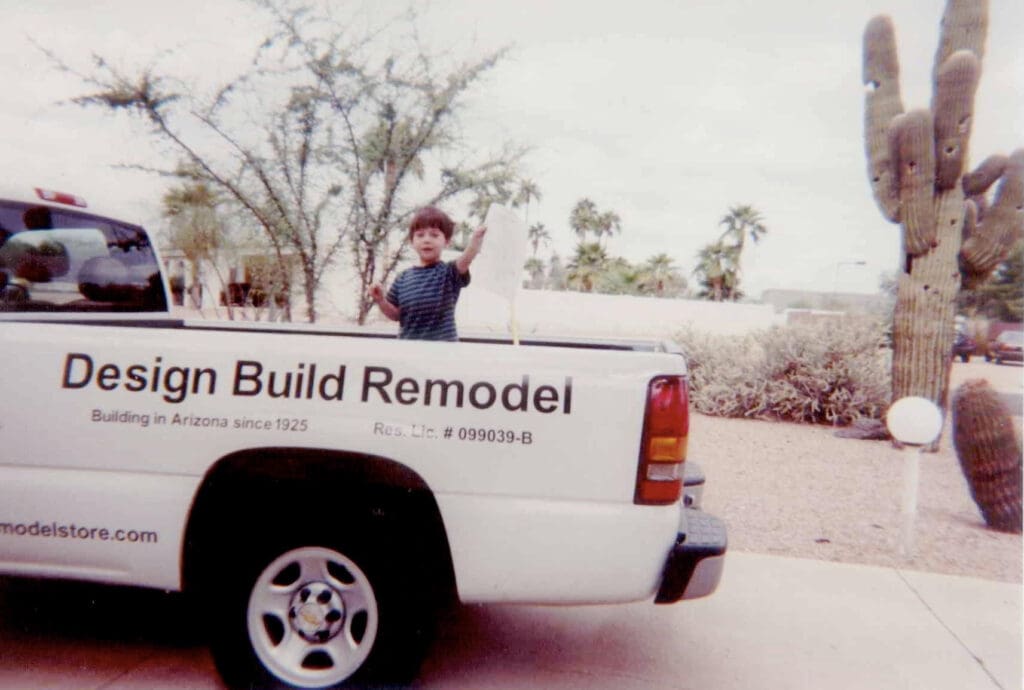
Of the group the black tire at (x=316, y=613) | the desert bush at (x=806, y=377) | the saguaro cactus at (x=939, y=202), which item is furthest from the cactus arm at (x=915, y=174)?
the black tire at (x=316, y=613)

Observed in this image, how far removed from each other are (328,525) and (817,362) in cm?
1036

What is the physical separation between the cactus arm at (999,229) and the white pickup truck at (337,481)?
868cm

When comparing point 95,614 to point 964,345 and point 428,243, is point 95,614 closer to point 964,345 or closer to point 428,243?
point 428,243

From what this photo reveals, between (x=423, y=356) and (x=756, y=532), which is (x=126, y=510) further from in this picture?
(x=756, y=532)

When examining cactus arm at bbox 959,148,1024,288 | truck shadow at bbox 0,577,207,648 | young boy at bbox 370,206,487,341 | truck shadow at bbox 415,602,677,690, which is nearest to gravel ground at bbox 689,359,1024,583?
truck shadow at bbox 415,602,677,690

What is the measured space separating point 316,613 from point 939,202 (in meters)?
9.13

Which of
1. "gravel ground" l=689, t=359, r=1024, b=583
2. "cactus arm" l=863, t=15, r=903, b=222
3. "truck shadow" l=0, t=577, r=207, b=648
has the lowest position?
"truck shadow" l=0, t=577, r=207, b=648

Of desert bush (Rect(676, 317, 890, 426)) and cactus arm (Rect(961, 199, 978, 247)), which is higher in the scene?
cactus arm (Rect(961, 199, 978, 247))

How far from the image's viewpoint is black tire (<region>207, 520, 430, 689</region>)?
3.11 m

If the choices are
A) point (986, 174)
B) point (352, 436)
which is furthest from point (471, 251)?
point (986, 174)

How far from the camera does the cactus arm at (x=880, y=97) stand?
10469mm

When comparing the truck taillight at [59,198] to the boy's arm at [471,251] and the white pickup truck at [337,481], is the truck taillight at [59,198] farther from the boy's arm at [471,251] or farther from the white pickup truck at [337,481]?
the boy's arm at [471,251]

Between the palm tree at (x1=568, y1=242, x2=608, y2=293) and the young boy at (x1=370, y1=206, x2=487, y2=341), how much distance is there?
52186 mm

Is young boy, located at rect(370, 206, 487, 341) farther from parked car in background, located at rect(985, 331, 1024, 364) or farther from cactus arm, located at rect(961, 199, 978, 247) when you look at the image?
parked car in background, located at rect(985, 331, 1024, 364)
